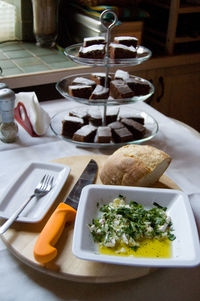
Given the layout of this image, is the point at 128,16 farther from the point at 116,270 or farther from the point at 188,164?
the point at 116,270

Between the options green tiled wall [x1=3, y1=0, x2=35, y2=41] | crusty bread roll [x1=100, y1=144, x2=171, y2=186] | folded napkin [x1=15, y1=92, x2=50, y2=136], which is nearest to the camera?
crusty bread roll [x1=100, y1=144, x2=171, y2=186]

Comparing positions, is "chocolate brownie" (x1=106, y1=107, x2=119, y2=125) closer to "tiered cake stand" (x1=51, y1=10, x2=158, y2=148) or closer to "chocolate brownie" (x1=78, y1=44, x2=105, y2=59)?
"tiered cake stand" (x1=51, y1=10, x2=158, y2=148)

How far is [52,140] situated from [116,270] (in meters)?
0.62

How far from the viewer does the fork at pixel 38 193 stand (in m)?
0.73

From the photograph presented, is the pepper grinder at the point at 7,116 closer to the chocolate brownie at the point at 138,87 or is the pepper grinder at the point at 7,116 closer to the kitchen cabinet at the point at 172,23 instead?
the chocolate brownie at the point at 138,87

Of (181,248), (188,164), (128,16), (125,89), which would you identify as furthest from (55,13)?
(181,248)

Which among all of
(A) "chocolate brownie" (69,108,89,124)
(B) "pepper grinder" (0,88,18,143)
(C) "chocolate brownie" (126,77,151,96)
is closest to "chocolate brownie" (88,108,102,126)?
(A) "chocolate brownie" (69,108,89,124)

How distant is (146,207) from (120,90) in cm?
47

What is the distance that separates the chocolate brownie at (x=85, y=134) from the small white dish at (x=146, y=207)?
1.07ft

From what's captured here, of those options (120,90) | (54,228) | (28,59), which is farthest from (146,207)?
(28,59)

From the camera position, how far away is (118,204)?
79 centimetres

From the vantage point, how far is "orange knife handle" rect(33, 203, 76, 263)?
648mm

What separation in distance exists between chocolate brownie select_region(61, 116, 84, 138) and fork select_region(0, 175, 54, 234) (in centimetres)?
26

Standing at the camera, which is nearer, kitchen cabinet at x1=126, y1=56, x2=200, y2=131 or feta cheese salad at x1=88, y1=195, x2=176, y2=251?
feta cheese salad at x1=88, y1=195, x2=176, y2=251
